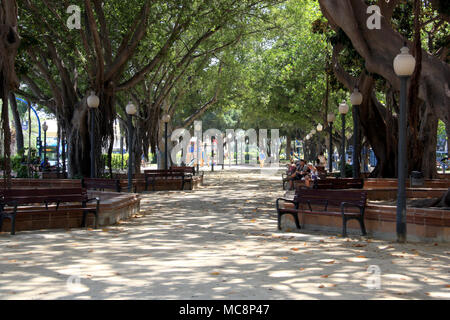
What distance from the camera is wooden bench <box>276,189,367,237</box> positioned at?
10758 millimetres

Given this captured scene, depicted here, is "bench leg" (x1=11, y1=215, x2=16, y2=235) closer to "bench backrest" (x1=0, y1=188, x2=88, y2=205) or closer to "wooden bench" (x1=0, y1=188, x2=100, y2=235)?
"wooden bench" (x1=0, y1=188, x2=100, y2=235)

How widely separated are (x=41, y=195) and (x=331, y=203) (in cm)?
577

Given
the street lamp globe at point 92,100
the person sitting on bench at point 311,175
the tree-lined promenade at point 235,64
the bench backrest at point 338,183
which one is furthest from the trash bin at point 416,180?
the street lamp globe at point 92,100

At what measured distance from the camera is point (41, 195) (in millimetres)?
11750

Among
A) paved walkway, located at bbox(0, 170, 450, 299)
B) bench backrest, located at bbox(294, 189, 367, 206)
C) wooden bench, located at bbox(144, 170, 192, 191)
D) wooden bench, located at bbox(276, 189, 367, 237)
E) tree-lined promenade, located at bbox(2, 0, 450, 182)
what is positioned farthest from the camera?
wooden bench, located at bbox(144, 170, 192, 191)

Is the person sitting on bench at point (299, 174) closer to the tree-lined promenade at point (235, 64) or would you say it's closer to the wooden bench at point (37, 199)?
the tree-lined promenade at point (235, 64)

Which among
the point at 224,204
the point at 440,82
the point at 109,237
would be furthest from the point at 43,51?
the point at 440,82

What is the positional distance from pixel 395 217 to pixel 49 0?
14.3 meters

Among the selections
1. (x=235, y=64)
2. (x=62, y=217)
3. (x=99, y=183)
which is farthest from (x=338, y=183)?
(x=235, y=64)

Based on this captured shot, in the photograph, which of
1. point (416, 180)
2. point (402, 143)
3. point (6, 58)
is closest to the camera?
point (402, 143)

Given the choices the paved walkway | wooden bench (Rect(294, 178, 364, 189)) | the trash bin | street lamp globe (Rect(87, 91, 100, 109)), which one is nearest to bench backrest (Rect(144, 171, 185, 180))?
street lamp globe (Rect(87, 91, 100, 109))

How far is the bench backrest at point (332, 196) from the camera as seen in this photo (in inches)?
431

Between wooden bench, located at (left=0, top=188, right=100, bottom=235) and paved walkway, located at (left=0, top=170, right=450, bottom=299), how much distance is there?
49 centimetres

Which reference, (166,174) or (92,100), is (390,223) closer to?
(92,100)
